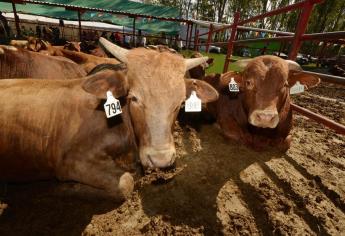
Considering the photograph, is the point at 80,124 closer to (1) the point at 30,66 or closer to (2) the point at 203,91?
(2) the point at 203,91

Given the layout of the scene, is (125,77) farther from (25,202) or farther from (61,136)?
(25,202)

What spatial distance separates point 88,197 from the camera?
2641 mm

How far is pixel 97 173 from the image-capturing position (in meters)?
2.58

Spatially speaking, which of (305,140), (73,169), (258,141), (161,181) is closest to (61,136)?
(73,169)

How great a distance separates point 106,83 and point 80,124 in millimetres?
629

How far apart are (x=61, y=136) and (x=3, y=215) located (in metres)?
0.90

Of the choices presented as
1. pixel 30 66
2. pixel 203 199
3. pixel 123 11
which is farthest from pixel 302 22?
pixel 123 11

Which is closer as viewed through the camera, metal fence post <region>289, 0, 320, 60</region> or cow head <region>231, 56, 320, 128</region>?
cow head <region>231, 56, 320, 128</region>

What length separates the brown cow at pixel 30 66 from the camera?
423 cm

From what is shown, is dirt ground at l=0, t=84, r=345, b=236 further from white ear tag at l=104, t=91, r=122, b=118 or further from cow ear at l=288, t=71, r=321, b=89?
cow ear at l=288, t=71, r=321, b=89

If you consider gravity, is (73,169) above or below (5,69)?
below

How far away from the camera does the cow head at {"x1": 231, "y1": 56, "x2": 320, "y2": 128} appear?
3148mm

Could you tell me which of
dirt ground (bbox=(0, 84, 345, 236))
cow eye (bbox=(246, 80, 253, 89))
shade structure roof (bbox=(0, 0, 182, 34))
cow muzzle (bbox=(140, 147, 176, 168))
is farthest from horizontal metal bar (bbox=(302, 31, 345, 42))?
shade structure roof (bbox=(0, 0, 182, 34))

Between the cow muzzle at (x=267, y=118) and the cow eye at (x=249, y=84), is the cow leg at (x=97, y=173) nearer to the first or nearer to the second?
the cow muzzle at (x=267, y=118)
